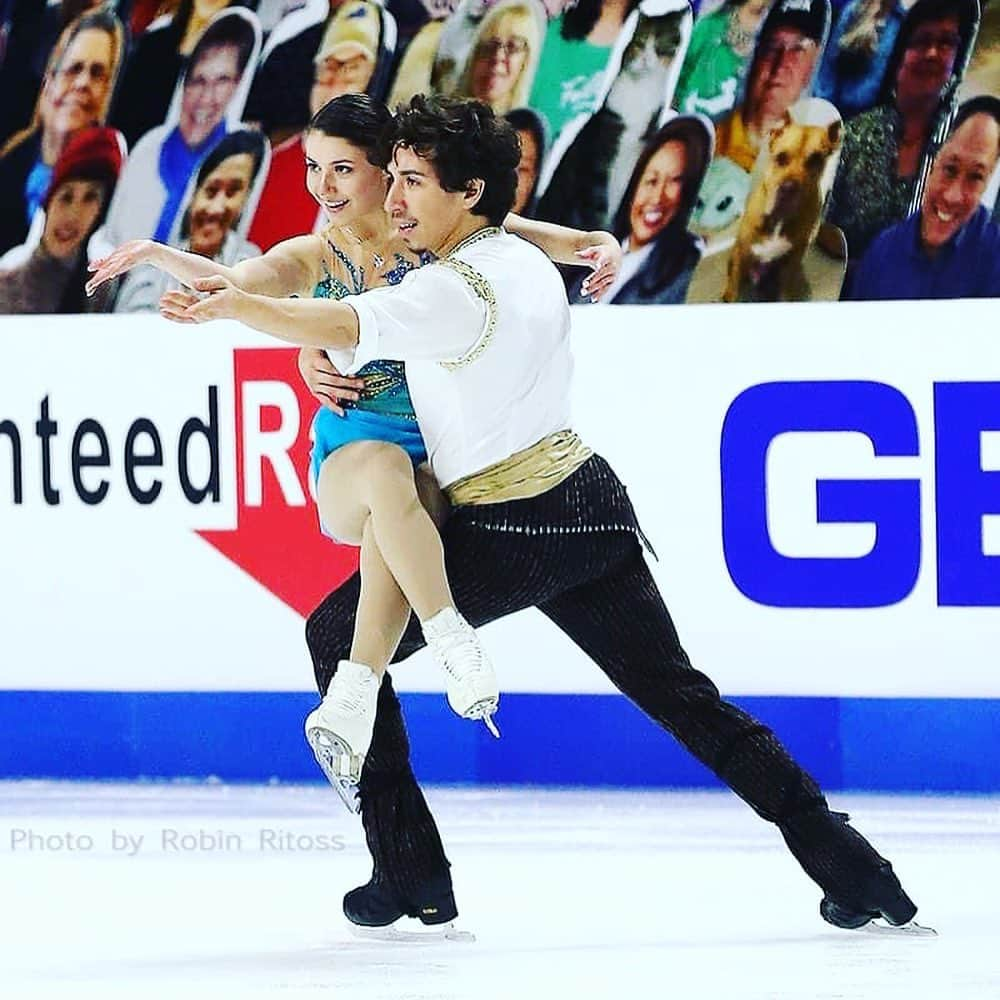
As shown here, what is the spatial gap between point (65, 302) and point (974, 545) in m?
2.14

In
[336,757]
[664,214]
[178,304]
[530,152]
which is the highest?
[530,152]

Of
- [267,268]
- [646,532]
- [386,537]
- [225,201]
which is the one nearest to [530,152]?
[225,201]

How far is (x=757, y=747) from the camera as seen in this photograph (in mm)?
3082

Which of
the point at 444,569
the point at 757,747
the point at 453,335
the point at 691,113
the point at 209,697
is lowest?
the point at 209,697

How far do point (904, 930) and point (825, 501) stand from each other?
1.50 meters

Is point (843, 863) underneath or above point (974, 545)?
underneath

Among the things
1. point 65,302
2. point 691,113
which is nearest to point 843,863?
point 691,113

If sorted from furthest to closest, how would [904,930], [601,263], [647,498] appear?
[647,498], [601,263], [904,930]

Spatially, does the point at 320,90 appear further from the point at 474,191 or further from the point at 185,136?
the point at 474,191

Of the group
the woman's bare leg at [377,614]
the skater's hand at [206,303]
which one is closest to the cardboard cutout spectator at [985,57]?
the woman's bare leg at [377,614]

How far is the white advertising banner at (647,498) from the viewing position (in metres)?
4.47

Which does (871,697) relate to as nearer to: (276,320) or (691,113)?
(691,113)

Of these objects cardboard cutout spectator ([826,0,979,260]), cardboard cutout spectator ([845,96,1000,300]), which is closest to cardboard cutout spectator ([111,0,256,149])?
cardboard cutout spectator ([826,0,979,260])

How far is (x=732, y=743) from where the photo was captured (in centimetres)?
308
